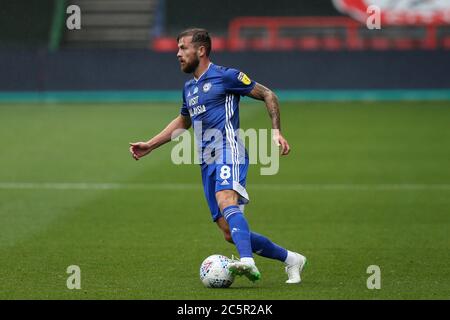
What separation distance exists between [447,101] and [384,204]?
17.1 meters

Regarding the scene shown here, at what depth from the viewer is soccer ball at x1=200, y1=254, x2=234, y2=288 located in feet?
28.9

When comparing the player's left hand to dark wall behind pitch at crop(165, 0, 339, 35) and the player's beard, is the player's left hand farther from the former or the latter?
dark wall behind pitch at crop(165, 0, 339, 35)

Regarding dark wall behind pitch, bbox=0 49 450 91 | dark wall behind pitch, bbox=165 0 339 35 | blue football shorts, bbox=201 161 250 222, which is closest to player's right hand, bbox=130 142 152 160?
blue football shorts, bbox=201 161 250 222

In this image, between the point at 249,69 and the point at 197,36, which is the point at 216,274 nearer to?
the point at 197,36

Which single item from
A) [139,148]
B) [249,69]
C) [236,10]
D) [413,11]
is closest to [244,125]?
[249,69]

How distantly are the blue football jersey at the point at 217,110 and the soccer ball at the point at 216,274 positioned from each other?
0.82 metres

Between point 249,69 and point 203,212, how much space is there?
1803 centimetres

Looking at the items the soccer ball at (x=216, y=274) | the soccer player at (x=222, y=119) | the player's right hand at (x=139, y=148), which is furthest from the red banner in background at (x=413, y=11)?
the soccer ball at (x=216, y=274)

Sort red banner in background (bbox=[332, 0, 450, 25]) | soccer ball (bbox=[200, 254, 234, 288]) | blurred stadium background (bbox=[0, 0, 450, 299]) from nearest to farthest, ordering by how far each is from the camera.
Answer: soccer ball (bbox=[200, 254, 234, 288]), blurred stadium background (bbox=[0, 0, 450, 299]), red banner in background (bbox=[332, 0, 450, 25])

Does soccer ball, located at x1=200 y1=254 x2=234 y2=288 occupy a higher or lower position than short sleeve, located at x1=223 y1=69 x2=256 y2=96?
lower

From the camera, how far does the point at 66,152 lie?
20.8 m

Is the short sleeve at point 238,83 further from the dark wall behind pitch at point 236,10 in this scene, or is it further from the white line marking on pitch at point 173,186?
the dark wall behind pitch at point 236,10

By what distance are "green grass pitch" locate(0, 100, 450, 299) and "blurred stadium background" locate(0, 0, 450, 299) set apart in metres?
0.03
